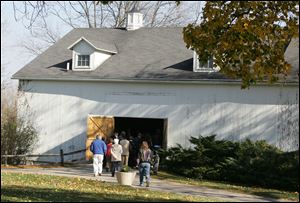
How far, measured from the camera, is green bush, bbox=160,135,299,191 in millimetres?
24016

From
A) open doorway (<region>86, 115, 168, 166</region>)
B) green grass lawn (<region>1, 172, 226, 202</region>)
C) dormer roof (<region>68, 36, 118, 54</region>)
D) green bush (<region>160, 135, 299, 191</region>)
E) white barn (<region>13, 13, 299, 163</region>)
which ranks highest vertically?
dormer roof (<region>68, 36, 118, 54</region>)

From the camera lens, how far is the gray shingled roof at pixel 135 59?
100ft

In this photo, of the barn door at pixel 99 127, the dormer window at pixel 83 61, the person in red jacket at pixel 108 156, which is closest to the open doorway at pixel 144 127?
the barn door at pixel 99 127

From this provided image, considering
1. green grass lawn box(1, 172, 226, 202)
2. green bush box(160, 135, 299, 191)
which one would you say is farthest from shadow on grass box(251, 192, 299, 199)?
green grass lawn box(1, 172, 226, 202)

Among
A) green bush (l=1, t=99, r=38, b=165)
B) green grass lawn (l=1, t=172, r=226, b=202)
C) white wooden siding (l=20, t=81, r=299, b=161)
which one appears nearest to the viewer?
green grass lawn (l=1, t=172, r=226, b=202)

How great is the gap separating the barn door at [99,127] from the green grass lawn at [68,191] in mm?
8997

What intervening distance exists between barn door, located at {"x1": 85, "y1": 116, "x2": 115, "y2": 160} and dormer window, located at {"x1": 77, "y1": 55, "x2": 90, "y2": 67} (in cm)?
359

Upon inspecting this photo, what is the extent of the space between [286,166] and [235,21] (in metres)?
11.8

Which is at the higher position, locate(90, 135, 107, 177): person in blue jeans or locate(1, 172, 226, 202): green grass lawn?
locate(90, 135, 107, 177): person in blue jeans

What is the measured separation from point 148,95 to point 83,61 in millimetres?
5083

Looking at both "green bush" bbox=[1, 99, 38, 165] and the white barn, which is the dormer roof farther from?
"green bush" bbox=[1, 99, 38, 165]

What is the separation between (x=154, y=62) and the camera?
107 ft

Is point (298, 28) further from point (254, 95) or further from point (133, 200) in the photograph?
point (254, 95)

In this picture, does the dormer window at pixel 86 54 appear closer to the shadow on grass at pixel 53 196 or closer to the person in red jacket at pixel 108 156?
the person in red jacket at pixel 108 156
